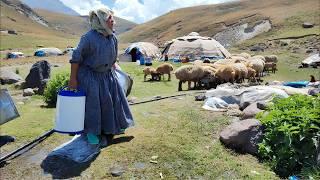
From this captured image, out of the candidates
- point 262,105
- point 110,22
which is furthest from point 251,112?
point 110,22

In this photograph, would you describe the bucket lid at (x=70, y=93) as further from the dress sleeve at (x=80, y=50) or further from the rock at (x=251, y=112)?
the rock at (x=251, y=112)

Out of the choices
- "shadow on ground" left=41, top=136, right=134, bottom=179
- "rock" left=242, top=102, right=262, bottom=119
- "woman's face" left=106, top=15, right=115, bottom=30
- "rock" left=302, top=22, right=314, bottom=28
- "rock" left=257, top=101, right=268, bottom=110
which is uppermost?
"rock" left=302, top=22, right=314, bottom=28

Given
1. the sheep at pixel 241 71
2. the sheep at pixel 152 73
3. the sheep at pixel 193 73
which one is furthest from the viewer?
the sheep at pixel 152 73

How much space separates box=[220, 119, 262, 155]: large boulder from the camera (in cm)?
714

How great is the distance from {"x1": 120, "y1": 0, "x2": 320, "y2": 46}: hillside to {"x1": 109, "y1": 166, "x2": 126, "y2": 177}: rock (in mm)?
50643

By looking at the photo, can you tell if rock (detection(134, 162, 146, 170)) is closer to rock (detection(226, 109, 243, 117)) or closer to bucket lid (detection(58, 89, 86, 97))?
bucket lid (detection(58, 89, 86, 97))

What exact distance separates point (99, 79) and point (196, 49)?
89.5 feet

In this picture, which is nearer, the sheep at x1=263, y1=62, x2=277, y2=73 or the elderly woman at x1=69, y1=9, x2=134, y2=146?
the elderly woman at x1=69, y1=9, x2=134, y2=146

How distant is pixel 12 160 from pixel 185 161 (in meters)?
2.92

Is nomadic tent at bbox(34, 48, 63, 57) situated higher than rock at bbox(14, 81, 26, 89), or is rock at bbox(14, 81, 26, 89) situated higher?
nomadic tent at bbox(34, 48, 63, 57)

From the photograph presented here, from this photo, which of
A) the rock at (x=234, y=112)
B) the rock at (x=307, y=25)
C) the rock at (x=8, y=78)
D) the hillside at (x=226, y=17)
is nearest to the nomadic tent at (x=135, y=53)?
the rock at (x=8, y=78)

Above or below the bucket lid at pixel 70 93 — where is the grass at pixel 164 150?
below

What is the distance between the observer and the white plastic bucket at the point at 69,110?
267 inches

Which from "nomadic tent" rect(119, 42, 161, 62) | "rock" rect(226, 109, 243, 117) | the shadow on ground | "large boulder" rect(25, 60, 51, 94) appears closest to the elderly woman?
the shadow on ground
